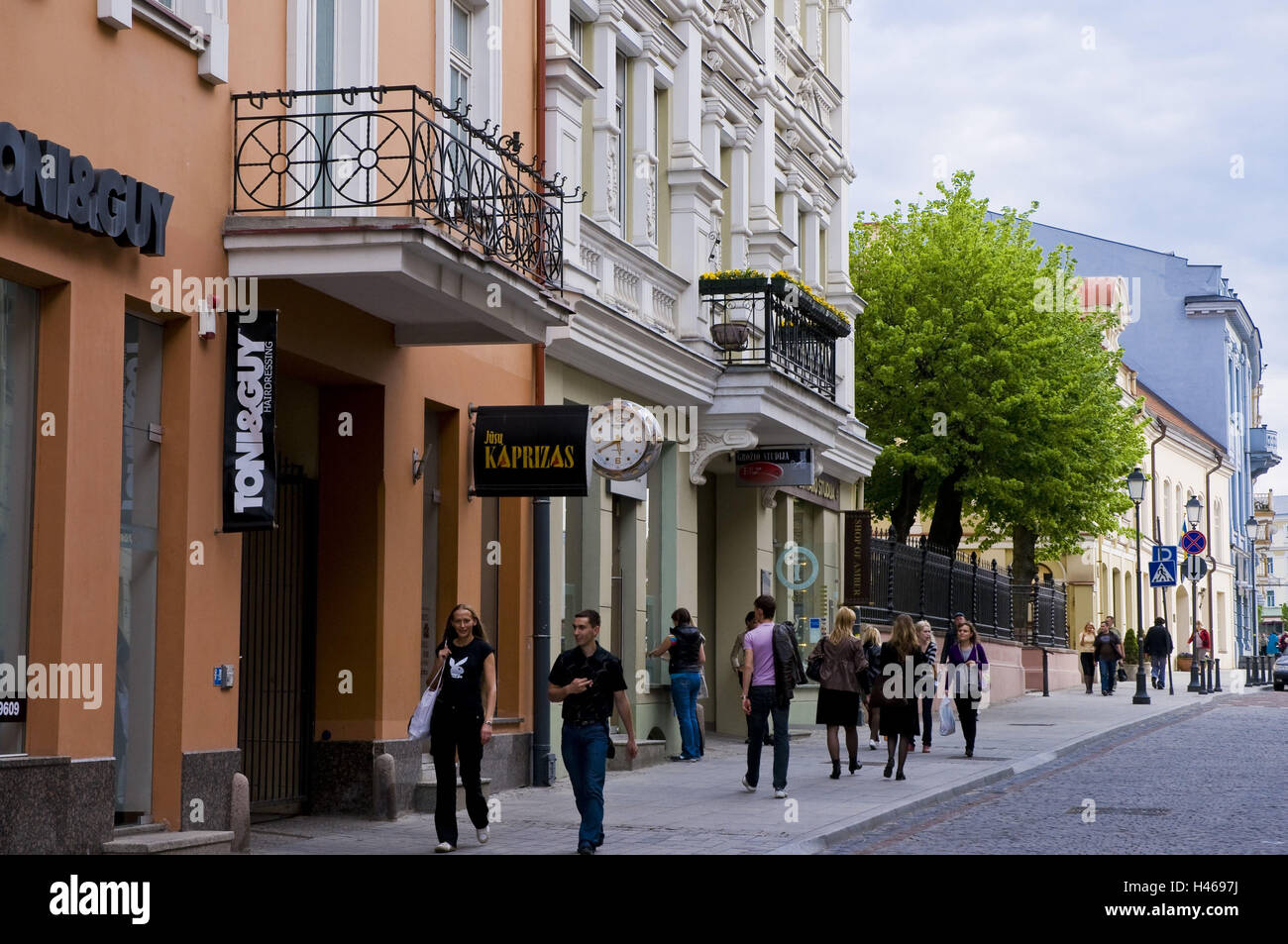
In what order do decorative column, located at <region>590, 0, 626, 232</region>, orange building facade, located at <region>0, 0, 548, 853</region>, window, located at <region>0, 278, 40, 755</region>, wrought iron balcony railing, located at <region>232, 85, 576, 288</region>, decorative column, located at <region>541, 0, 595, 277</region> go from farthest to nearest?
decorative column, located at <region>590, 0, 626, 232</region>, decorative column, located at <region>541, 0, 595, 277</region>, wrought iron balcony railing, located at <region>232, 85, 576, 288</region>, orange building facade, located at <region>0, 0, 548, 853</region>, window, located at <region>0, 278, 40, 755</region>

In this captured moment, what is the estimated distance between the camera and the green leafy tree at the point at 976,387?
3650 cm

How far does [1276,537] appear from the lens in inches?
5861

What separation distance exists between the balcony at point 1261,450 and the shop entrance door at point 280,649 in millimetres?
80881

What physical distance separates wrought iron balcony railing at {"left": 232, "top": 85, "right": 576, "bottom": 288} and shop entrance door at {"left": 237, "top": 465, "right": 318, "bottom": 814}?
8.59 feet

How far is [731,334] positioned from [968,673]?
4928 mm

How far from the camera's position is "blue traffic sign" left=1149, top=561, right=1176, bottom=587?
3966 cm

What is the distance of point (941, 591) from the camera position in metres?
33.8

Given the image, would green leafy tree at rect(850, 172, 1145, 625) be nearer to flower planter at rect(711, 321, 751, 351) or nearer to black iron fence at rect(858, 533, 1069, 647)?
black iron fence at rect(858, 533, 1069, 647)

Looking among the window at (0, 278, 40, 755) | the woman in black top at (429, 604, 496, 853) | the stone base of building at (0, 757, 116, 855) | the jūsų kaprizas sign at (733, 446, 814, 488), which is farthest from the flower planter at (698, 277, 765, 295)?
the stone base of building at (0, 757, 116, 855)

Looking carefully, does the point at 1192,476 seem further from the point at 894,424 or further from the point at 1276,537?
the point at 1276,537

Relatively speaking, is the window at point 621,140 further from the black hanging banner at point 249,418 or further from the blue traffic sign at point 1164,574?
the blue traffic sign at point 1164,574

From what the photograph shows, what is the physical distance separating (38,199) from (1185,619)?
65737 millimetres

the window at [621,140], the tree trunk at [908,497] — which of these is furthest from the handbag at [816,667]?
the tree trunk at [908,497]

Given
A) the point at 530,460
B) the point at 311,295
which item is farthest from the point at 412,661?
the point at 311,295
